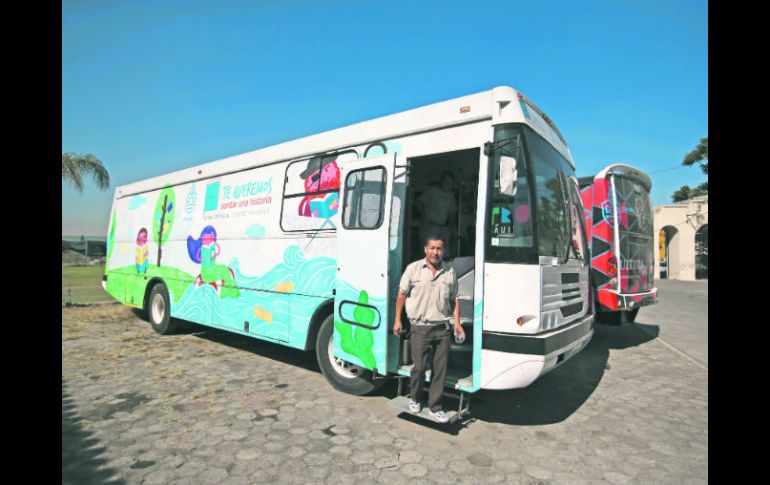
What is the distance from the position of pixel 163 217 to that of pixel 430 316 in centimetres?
691

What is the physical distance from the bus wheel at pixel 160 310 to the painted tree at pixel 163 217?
0.74 meters

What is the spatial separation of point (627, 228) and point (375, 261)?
629 centimetres

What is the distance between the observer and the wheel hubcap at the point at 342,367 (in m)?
5.36


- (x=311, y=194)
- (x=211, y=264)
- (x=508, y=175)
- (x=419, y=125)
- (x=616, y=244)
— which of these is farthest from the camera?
(x=616, y=244)

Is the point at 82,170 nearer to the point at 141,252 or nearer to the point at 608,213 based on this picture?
the point at 141,252

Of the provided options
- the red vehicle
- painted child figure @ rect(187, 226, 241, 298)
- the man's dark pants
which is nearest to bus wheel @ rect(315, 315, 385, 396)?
the man's dark pants

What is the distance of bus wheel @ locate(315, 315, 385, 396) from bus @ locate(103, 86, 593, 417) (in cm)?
2

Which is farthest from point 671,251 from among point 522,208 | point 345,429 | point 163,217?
point 345,429

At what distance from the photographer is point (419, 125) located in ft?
15.7

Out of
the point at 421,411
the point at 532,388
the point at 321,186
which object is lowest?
the point at 532,388

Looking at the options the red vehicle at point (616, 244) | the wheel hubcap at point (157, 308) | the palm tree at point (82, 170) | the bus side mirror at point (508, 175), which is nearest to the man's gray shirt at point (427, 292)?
the bus side mirror at point (508, 175)

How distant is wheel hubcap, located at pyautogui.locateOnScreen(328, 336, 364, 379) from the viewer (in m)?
5.36

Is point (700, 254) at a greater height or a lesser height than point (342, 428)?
greater
